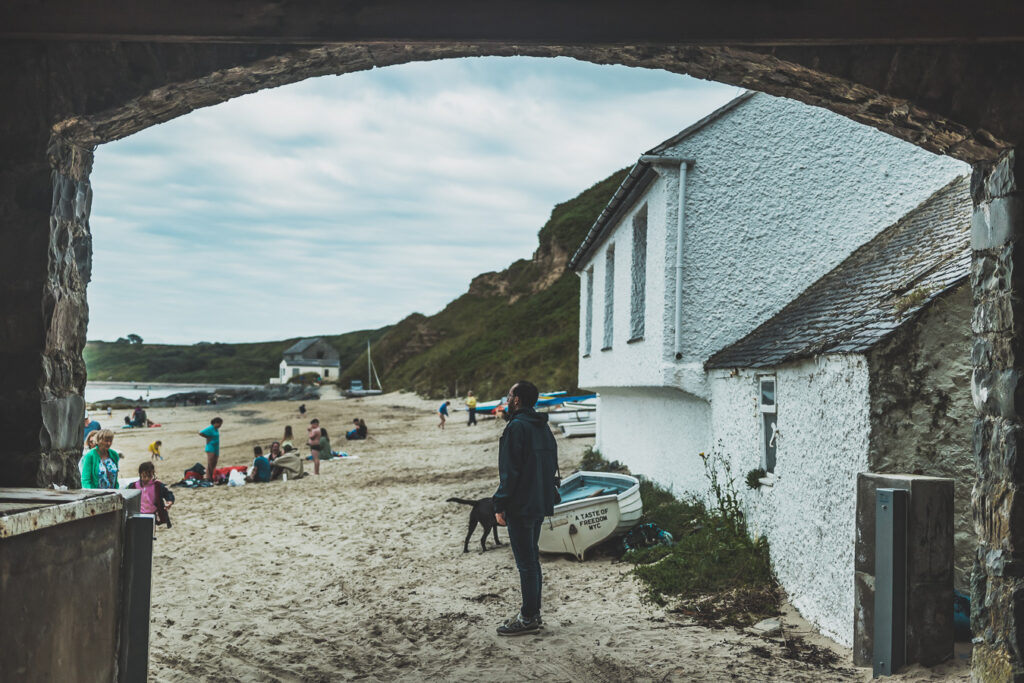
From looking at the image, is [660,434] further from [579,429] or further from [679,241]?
[579,429]

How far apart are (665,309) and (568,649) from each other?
18.2 ft

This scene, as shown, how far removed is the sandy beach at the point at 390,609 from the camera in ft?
20.0

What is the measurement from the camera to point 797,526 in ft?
23.8

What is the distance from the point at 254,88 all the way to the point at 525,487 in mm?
3817

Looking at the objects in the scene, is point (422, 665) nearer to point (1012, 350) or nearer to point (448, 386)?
point (1012, 350)

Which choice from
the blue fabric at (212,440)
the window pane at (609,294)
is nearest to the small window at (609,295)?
the window pane at (609,294)

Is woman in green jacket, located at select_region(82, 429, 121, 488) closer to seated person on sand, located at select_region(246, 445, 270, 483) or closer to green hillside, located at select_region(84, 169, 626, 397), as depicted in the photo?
seated person on sand, located at select_region(246, 445, 270, 483)

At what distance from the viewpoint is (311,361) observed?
125188mm

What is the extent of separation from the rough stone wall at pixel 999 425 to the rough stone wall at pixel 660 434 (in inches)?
258

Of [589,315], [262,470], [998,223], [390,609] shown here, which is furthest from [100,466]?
[589,315]

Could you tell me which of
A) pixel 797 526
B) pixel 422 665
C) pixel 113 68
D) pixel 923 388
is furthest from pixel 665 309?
pixel 113 68

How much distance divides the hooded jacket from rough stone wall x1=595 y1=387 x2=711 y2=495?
4675mm

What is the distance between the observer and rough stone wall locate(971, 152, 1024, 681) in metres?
3.92

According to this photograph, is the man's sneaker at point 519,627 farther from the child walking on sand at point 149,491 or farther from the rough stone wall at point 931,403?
the child walking on sand at point 149,491
